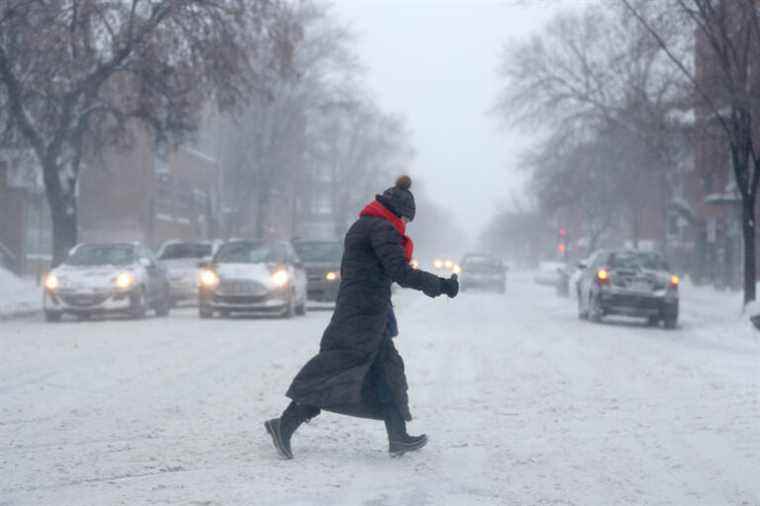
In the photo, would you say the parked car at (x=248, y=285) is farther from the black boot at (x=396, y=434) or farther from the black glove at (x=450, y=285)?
the black glove at (x=450, y=285)

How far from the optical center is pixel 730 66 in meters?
25.3

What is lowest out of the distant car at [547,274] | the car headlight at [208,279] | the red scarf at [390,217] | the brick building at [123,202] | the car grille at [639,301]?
the distant car at [547,274]

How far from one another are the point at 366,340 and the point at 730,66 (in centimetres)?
1997

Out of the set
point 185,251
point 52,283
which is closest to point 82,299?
point 52,283

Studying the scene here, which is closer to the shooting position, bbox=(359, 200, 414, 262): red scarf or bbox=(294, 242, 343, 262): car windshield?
bbox=(359, 200, 414, 262): red scarf

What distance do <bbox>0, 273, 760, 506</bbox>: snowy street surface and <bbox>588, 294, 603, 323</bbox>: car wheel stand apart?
6536 mm

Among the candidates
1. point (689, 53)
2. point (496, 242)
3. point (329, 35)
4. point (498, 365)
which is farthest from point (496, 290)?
point (496, 242)

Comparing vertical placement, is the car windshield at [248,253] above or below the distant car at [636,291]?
above

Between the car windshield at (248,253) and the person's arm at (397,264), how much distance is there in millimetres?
16733

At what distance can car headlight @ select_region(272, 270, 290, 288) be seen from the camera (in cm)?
2341

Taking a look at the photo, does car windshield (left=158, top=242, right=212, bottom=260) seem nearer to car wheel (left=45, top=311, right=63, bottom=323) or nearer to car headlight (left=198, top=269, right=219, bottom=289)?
car headlight (left=198, top=269, right=219, bottom=289)

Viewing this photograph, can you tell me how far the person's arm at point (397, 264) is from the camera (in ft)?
23.6

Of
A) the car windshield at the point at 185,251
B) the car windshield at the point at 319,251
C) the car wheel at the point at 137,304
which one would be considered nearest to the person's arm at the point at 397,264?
the car wheel at the point at 137,304

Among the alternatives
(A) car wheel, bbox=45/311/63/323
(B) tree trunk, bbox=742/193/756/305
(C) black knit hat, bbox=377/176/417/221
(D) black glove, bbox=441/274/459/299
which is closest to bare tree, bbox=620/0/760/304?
(B) tree trunk, bbox=742/193/756/305
